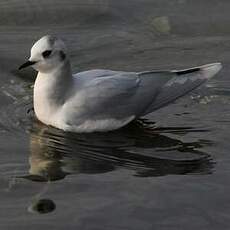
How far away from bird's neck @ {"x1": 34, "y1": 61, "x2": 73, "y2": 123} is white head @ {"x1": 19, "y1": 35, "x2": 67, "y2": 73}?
0.05m

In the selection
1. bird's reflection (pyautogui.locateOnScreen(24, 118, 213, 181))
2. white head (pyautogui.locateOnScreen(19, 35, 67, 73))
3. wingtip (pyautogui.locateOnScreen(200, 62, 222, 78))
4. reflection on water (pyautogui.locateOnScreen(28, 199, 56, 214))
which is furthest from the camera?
wingtip (pyautogui.locateOnScreen(200, 62, 222, 78))

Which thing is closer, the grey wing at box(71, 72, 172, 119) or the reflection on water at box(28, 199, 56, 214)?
the reflection on water at box(28, 199, 56, 214)

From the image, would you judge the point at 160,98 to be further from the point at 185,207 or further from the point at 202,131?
the point at 185,207

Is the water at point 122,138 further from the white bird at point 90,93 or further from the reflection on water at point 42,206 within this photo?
the white bird at point 90,93

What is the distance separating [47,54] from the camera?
702 centimetres

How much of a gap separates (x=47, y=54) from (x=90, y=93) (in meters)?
0.49

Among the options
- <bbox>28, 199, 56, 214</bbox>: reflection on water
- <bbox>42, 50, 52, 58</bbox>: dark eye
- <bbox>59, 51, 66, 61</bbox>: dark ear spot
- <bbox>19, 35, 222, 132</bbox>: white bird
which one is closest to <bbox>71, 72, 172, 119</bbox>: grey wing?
<bbox>19, 35, 222, 132</bbox>: white bird

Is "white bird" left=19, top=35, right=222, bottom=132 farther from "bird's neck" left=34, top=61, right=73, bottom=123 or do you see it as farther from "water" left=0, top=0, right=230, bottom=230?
"water" left=0, top=0, right=230, bottom=230

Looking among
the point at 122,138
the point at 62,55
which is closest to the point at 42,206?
the point at 122,138

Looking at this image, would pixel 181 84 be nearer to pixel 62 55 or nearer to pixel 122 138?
pixel 122 138

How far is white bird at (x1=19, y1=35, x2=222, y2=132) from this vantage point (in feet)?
23.0

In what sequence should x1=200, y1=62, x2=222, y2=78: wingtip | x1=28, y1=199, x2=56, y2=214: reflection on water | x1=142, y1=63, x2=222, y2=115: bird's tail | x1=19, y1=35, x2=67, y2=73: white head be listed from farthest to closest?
x1=200, y1=62, x2=222, y2=78: wingtip < x1=142, y1=63, x2=222, y2=115: bird's tail < x1=19, y1=35, x2=67, y2=73: white head < x1=28, y1=199, x2=56, y2=214: reflection on water

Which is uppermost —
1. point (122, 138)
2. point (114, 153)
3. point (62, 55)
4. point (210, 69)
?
point (62, 55)

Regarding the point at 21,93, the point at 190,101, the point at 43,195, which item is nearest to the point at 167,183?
the point at 43,195
